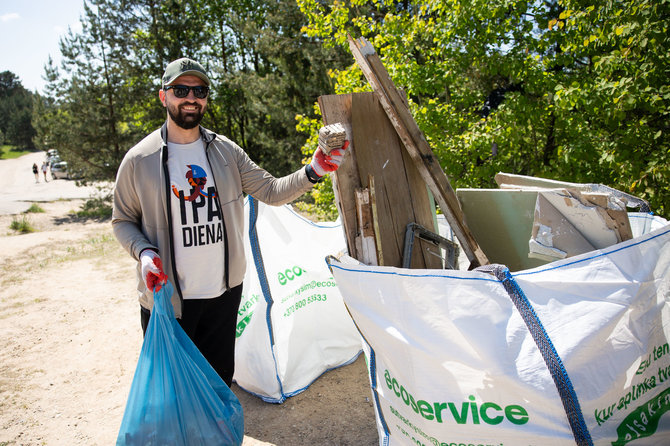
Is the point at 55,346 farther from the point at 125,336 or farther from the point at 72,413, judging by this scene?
the point at 72,413

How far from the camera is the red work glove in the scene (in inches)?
80.1

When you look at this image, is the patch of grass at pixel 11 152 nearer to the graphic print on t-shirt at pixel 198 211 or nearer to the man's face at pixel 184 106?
the man's face at pixel 184 106

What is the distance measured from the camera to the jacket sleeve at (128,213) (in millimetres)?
2020

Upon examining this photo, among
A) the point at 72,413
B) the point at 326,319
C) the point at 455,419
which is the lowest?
the point at 72,413

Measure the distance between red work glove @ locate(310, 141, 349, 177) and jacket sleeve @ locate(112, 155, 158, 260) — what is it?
0.84m

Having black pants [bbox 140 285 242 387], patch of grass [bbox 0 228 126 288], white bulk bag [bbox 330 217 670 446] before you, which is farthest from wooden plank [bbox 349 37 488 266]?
patch of grass [bbox 0 228 126 288]

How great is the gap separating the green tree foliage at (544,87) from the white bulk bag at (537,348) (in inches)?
82.9

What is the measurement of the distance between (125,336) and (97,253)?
4281 millimetres

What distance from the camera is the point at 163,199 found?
6.79 feet

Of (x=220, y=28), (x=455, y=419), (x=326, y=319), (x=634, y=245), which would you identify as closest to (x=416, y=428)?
(x=455, y=419)

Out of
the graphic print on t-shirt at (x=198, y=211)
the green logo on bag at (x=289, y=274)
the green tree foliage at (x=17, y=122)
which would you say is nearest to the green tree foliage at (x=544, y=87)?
the green logo on bag at (x=289, y=274)

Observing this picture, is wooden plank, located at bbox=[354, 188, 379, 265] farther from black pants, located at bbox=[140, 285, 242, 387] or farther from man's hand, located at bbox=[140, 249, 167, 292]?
man's hand, located at bbox=[140, 249, 167, 292]

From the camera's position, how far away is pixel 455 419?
1562 millimetres

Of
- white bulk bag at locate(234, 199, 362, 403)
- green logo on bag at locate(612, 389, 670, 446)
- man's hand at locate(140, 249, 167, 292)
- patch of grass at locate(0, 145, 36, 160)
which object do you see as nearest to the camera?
green logo on bag at locate(612, 389, 670, 446)
